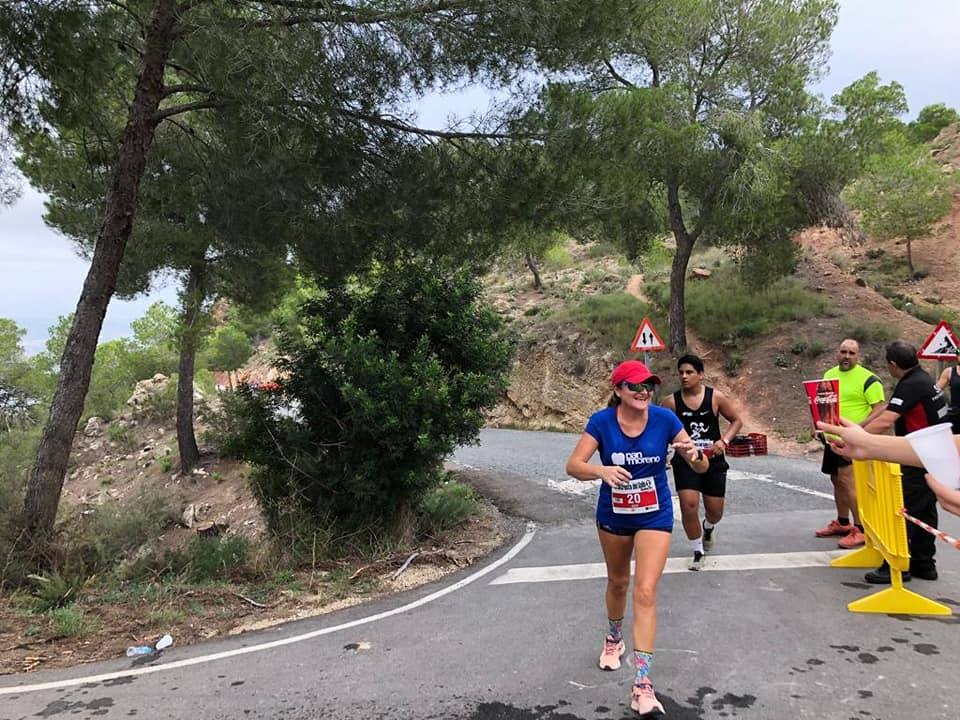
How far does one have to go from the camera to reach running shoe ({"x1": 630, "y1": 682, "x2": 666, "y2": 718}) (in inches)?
129

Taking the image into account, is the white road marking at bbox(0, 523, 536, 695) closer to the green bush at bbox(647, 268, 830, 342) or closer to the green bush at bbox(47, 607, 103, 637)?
the green bush at bbox(47, 607, 103, 637)

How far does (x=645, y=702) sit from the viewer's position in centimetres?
330

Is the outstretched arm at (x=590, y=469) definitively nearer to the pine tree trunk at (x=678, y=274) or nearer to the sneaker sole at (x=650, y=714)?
the sneaker sole at (x=650, y=714)

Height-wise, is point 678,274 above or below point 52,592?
above

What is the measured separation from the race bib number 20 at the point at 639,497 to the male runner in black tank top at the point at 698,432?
2.02 metres

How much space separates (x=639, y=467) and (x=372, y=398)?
3.76 metres

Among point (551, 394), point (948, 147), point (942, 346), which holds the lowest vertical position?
point (551, 394)

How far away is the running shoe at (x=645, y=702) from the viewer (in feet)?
10.8

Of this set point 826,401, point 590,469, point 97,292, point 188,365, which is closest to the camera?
point 590,469

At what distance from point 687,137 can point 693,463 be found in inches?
644

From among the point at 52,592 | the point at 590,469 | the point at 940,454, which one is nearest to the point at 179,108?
the point at 52,592

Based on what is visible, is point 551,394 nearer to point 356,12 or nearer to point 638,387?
point 356,12

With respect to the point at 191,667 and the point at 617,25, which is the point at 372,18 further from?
the point at 191,667

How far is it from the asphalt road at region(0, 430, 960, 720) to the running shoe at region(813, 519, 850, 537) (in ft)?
1.59
